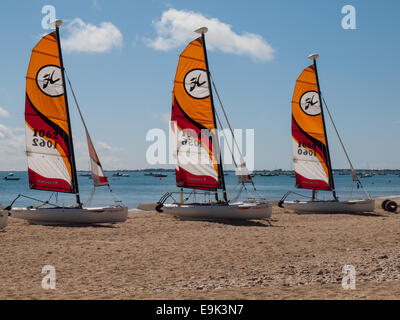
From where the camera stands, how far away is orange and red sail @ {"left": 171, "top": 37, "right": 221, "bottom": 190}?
985 inches

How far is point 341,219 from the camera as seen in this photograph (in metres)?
25.7

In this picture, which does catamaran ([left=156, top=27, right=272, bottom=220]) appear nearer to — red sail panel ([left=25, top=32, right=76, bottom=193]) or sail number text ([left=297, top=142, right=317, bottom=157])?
red sail panel ([left=25, top=32, right=76, bottom=193])

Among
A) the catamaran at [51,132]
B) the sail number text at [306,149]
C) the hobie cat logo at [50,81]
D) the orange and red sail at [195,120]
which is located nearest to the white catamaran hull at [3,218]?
the catamaran at [51,132]

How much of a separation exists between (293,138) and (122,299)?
24285mm

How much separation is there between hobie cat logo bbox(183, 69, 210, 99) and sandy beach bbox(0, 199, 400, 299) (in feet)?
25.4

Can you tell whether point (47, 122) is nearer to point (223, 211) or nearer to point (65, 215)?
point (65, 215)

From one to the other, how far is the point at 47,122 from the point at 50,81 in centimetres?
221

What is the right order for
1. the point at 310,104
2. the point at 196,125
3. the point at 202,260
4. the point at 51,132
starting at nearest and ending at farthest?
the point at 202,260
the point at 51,132
the point at 196,125
the point at 310,104

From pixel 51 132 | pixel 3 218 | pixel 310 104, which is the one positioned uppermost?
pixel 310 104

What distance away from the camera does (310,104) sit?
30.8 meters

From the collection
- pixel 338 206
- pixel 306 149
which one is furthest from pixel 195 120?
pixel 338 206

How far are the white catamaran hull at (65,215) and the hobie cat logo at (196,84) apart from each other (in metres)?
8.37
